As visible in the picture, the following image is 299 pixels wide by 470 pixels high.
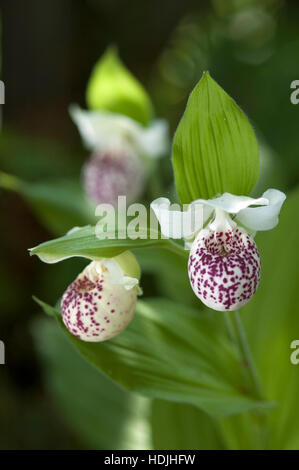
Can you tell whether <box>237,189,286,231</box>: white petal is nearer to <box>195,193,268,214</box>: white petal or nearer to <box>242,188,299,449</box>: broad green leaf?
<box>195,193,268,214</box>: white petal

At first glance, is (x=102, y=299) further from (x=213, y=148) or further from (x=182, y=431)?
(x=182, y=431)

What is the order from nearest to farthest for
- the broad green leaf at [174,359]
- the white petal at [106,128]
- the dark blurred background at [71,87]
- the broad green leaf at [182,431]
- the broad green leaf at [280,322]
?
1. the broad green leaf at [174,359]
2. the broad green leaf at [280,322]
3. the broad green leaf at [182,431]
4. the white petal at [106,128]
5. the dark blurred background at [71,87]

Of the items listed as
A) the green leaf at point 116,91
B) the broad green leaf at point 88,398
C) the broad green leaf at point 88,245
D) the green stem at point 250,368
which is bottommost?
the broad green leaf at point 88,398

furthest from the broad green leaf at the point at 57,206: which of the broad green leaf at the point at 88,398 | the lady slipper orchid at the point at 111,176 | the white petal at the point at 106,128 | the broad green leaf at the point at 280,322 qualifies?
the broad green leaf at the point at 280,322

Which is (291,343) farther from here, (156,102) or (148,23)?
(148,23)

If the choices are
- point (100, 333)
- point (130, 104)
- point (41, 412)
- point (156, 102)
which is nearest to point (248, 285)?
point (100, 333)

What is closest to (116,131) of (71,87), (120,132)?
(120,132)

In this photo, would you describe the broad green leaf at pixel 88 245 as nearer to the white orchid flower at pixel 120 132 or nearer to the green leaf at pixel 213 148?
the green leaf at pixel 213 148

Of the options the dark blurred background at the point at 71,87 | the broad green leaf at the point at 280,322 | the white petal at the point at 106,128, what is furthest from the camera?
the dark blurred background at the point at 71,87
